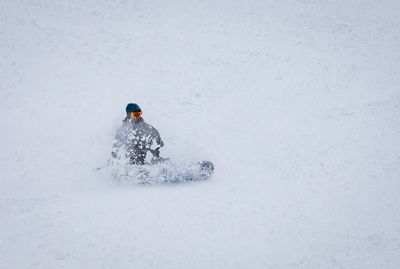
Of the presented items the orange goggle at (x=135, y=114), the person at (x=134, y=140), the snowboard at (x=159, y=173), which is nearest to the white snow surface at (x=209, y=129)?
the snowboard at (x=159, y=173)

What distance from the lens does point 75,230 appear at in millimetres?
4680

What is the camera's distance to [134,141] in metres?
6.29

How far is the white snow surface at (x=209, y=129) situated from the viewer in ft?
14.9

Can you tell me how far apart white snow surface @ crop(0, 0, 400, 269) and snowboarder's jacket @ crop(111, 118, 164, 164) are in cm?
64

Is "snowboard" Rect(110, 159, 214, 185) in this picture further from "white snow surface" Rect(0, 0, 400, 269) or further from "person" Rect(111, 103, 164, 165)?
"person" Rect(111, 103, 164, 165)

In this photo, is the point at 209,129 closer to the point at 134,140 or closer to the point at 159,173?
the point at 134,140

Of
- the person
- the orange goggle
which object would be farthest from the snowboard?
the orange goggle

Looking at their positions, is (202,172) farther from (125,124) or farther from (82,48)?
(82,48)

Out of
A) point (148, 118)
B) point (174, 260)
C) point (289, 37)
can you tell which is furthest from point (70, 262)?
point (289, 37)

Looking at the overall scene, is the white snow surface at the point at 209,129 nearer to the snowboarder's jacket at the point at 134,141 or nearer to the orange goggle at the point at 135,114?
the snowboarder's jacket at the point at 134,141

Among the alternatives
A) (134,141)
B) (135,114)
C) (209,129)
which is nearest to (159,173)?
(134,141)

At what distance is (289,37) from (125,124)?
25.0 ft

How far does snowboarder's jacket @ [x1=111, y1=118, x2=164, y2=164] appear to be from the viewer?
6289mm

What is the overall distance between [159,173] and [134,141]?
841mm
